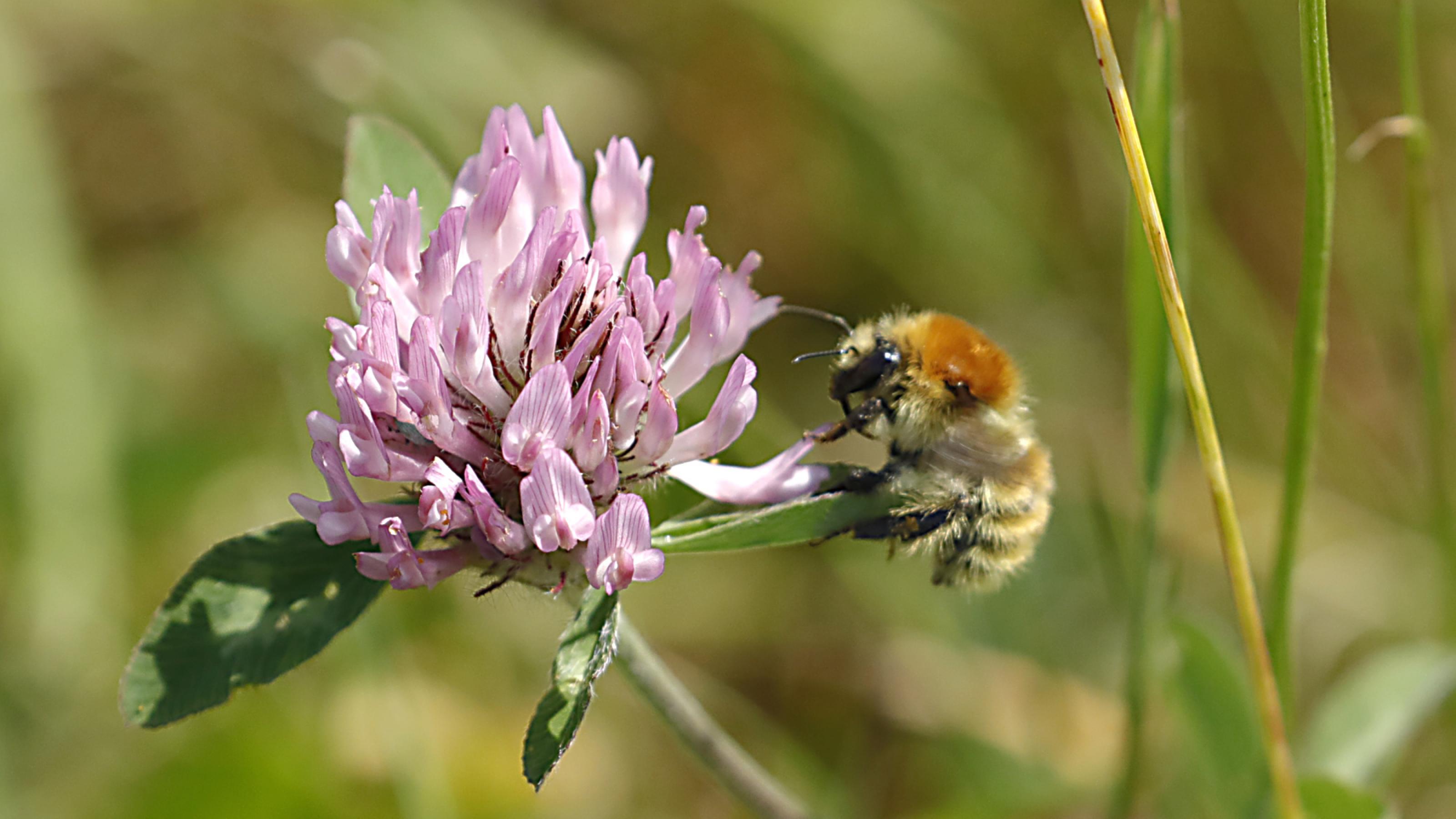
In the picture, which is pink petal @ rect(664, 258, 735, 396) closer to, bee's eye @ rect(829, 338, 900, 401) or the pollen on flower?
the pollen on flower

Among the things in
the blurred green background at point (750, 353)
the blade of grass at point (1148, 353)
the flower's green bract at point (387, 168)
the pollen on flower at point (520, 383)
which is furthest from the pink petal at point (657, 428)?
the blurred green background at point (750, 353)

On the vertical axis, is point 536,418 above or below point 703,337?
below

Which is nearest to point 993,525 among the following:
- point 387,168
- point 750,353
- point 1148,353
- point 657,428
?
point 1148,353

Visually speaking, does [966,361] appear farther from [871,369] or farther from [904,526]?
[904,526]

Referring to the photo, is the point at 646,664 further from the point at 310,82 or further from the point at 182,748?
the point at 310,82

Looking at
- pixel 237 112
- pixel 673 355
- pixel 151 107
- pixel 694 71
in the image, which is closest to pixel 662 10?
pixel 694 71
